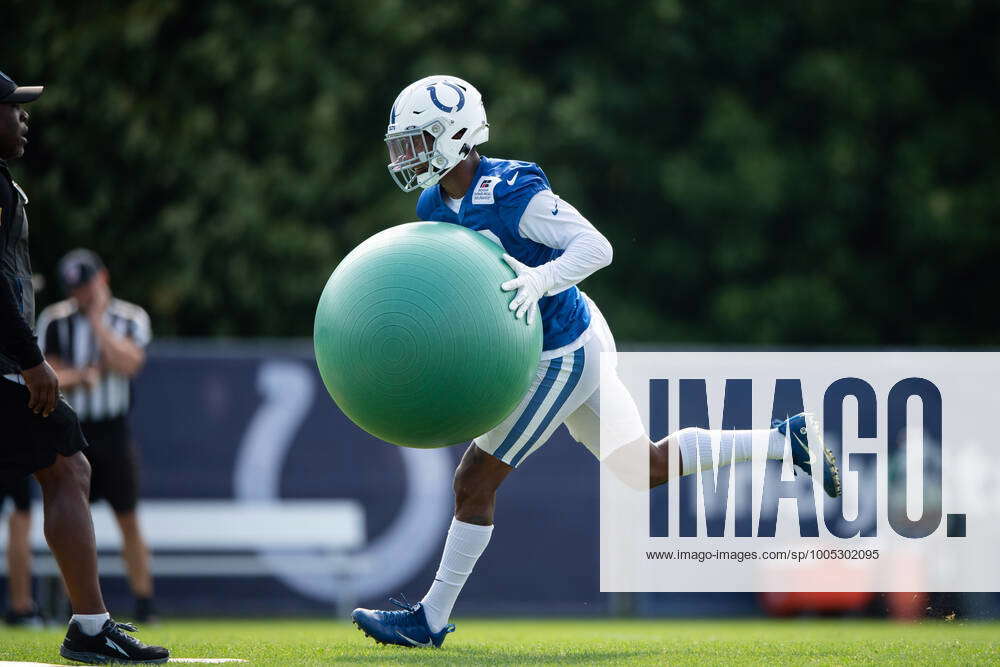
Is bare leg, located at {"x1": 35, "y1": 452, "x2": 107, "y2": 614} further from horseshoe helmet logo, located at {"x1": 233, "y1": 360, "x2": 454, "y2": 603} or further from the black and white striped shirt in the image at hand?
horseshoe helmet logo, located at {"x1": 233, "y1": 360, "x2": 454, "y2": 603}

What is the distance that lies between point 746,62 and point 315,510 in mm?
9305

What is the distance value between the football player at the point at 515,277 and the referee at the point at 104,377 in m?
3.98

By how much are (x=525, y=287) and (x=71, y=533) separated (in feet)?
6.88

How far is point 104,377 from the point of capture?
10344 mm

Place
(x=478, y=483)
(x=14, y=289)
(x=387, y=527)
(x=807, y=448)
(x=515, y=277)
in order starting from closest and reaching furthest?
(x=14, y=289) → (x=515, y=277) → (x=478, y=483) → (x=807, y=448) → (x=387, y=527)

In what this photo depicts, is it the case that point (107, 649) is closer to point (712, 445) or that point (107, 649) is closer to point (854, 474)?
point (712, 445)

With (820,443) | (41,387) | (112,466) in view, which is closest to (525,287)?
(820,443)

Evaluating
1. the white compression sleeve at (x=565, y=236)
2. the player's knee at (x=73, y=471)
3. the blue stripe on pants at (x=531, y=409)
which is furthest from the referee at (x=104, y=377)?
the white compression sleeve at (x=565, y=236)

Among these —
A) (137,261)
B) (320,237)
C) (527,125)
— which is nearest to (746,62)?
(527,125)

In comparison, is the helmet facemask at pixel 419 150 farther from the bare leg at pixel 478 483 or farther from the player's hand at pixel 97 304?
the player's hand at pixel 97 304

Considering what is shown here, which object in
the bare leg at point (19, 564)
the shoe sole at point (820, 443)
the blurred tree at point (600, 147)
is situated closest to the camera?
the shoe sole at point (820, 443)

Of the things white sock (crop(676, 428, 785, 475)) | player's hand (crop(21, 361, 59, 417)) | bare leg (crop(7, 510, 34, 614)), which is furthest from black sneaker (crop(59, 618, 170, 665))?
bare leg (crop(7, 510, 34, 614))

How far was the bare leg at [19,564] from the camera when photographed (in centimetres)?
991

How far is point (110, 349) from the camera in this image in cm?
1028
